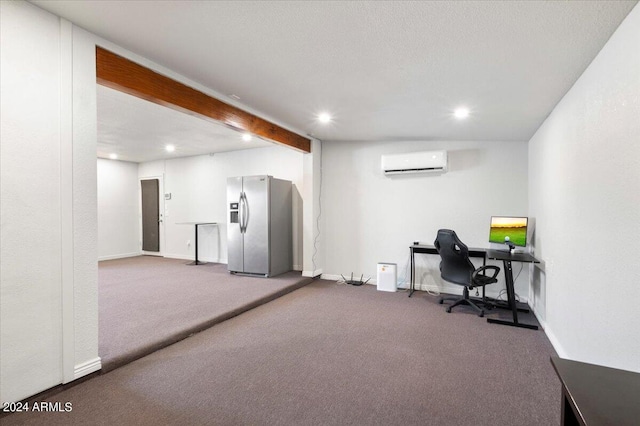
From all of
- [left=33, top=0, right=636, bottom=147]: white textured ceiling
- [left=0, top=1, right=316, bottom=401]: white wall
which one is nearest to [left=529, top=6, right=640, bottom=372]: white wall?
[left=33, top=0, right=636, bottom=147]: white textured ceiling

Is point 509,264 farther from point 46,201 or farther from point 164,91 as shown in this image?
point 46,201

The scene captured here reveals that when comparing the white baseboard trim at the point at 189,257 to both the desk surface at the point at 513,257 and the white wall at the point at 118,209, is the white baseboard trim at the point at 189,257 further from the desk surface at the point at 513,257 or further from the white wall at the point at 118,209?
the desk surface at the point at 513,257

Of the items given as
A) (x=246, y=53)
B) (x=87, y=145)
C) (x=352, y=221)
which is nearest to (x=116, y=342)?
(x=87, y=145)

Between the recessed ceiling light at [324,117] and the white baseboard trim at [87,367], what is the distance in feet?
10.4

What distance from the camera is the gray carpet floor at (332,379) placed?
1.84 m

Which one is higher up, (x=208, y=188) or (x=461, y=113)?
(x=461, y=113)

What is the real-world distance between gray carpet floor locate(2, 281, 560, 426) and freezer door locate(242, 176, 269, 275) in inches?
69.2

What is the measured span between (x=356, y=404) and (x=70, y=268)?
2128mm

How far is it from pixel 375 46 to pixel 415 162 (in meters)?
2.78

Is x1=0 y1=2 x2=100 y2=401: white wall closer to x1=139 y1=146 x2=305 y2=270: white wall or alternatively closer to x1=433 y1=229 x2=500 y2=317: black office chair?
x1=433 y1=229 x2=500 y2=317: black office chair

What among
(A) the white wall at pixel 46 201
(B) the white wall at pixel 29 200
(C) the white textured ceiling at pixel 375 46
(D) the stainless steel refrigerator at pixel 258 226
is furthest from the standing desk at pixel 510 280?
(B) the white wall at pixel 29 200

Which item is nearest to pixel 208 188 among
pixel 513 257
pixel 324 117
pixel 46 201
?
pixel 324 117

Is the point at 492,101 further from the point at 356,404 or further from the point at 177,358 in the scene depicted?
the point at 177,358

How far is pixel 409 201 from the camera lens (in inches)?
192
